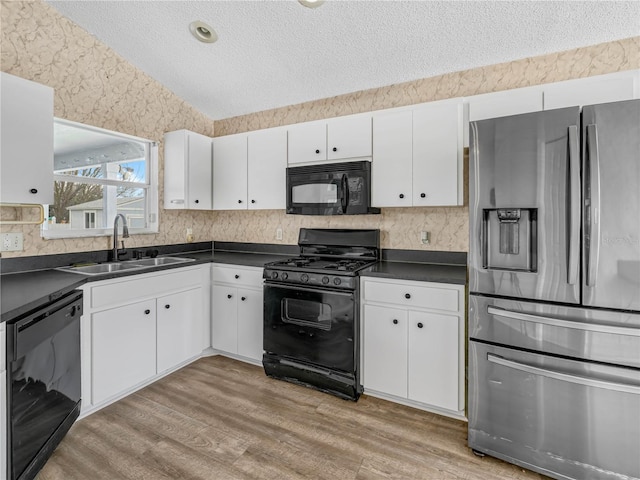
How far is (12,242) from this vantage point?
2.23m

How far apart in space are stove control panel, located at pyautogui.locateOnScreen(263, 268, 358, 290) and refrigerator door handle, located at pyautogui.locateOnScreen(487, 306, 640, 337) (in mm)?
931

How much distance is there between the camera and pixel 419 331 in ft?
7.39

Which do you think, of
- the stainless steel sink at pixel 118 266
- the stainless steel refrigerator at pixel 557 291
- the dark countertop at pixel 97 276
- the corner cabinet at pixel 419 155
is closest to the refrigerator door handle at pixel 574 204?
the stainless steel refrigerator at pixel 557 291

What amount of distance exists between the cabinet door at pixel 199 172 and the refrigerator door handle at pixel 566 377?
2914mm

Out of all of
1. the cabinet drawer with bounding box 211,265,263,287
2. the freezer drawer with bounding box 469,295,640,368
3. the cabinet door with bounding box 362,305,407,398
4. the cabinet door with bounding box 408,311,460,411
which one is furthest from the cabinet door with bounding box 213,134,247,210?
the freezer drawer with bounding box 469,295,640,368

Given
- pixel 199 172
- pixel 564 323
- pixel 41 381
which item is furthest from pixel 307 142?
pixel 41 381

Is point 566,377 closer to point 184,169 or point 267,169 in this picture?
point 267,169

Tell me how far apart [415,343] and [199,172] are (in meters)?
2.65

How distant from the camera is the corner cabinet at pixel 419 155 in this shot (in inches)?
95.2

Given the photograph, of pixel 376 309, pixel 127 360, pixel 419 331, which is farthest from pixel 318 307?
pixel 127 360

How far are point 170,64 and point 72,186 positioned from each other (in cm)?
136

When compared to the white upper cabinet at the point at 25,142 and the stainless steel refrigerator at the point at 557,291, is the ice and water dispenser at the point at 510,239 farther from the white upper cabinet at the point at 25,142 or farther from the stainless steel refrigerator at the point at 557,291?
the white upper cabinet at the point at 25,142

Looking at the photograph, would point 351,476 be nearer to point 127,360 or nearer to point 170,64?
point 127,360

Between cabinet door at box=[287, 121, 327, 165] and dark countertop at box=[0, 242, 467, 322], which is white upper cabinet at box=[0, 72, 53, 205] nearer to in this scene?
dark countertop at box=[0, 242, 467, 322]
